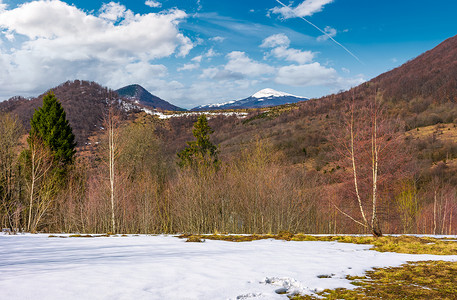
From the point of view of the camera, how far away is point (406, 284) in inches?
213

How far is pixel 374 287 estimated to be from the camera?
523 cm

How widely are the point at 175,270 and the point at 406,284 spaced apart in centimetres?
403

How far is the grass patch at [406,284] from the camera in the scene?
4.77m

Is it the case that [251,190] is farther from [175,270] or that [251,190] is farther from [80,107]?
[80,107]

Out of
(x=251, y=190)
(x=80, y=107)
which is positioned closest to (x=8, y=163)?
(x=251, y=190)

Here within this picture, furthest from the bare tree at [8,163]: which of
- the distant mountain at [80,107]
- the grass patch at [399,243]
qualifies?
the distant mountain at [80,107]

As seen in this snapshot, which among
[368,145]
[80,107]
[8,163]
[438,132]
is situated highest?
[80,107]

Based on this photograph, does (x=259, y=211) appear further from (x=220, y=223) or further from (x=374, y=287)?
(x=374, y=287)

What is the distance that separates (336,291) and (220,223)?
24.0m

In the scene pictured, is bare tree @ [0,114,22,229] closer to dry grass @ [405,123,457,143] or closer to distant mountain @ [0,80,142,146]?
distant mountain @ [0,80,142,146]

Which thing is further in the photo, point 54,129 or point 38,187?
point 54,129

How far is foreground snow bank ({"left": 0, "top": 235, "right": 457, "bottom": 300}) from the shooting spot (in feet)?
14.8

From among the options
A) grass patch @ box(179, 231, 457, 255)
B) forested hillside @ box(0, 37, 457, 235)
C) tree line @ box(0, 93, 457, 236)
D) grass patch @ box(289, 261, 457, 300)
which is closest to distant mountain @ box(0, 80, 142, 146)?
forested hillside @ box(0, 37, 457, 235)

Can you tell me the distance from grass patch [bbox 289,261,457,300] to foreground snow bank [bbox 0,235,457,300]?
1.02 ft
